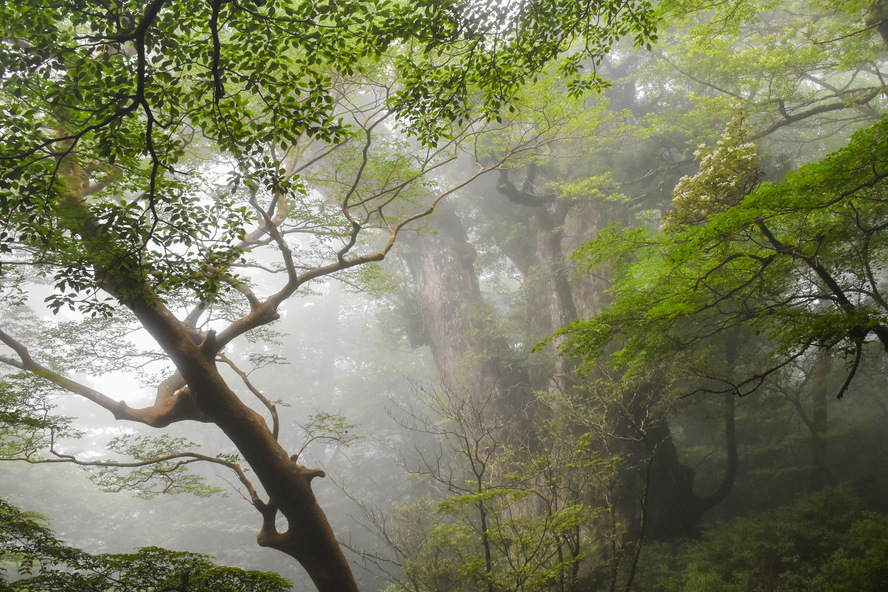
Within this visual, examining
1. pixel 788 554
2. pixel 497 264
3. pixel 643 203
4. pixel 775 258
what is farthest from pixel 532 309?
pixel 775 258

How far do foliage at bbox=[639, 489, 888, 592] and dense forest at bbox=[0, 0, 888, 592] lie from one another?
43 millimetres

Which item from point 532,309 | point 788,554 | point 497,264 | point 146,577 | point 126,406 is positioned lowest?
point 788,554

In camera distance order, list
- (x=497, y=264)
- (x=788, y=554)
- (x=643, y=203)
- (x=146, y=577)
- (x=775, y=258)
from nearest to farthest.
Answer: (x=146, y=577) < (x=775, y=258) < (x=788, y=554) < (x=643, y=203) < (x=497, y=264)

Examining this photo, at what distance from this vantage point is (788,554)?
578 centimetres

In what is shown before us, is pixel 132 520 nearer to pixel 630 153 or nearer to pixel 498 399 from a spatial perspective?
pixel 498 399

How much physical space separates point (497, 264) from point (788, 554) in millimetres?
9991

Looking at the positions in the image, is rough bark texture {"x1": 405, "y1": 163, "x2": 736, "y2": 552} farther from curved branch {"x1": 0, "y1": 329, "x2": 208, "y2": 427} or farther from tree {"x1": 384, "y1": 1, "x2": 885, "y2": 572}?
curved branch {"x1": 0, "y1": 329, "x2": 208, "y2": 427}

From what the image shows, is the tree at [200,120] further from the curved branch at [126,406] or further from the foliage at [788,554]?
the foliage at [788,554]

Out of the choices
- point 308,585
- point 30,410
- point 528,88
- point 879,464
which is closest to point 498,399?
point 528,88

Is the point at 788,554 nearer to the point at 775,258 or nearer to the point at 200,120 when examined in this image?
the point at 775,258

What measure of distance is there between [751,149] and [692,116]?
5045 mm

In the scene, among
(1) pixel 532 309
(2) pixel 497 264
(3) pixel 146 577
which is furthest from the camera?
(2) pixel 497 264

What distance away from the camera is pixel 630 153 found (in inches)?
388

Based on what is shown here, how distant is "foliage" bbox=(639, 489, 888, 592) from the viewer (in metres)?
4.89
